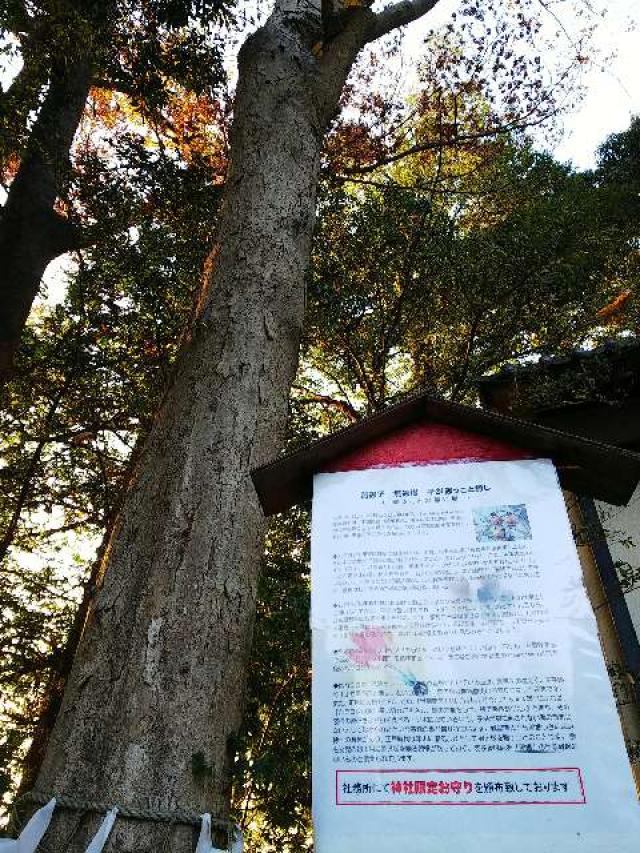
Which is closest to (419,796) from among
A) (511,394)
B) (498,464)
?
(498,464)

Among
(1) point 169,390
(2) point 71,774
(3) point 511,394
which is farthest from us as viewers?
(3) point 511,394

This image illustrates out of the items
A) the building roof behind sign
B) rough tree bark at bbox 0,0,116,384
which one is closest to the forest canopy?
rough tree bark at bbox 0,0,116,384

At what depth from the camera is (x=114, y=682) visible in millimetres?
2031

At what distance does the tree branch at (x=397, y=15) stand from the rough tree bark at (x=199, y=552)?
325 centimetres

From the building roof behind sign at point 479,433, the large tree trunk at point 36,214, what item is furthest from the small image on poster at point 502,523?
the large tree trunk at point 36,214

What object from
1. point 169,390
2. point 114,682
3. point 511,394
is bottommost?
point 114,682

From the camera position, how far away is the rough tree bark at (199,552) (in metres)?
1.87

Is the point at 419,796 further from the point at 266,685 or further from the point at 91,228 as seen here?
the point at 91,228

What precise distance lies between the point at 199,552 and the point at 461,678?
3.53 feet

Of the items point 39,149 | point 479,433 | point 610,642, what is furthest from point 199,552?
point 39,149

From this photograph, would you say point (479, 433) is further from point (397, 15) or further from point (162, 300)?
point (397, 15)

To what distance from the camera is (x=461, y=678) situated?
1.88 meters

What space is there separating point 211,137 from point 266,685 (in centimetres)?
813

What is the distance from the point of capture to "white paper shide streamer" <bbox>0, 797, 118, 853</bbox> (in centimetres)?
169
